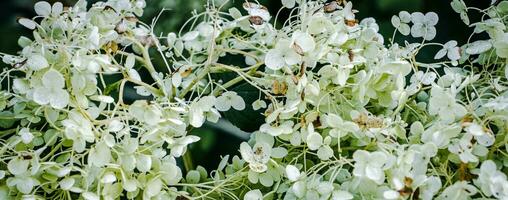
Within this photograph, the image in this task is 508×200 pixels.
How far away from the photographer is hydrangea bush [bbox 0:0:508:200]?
521 millimetres

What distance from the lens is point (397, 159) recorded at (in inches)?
19.7

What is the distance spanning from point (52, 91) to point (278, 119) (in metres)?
0.15

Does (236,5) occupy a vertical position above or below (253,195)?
below

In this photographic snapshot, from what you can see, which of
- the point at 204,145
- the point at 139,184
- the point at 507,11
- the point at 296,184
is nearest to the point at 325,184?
the point at 296,184

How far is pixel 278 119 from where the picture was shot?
568 mm

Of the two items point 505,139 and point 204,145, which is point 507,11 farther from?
point 204,145

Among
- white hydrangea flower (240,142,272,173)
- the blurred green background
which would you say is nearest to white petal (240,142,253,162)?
white hydrangea flower (240,142,272,173)

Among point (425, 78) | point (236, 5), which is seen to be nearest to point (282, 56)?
point (425, 78)

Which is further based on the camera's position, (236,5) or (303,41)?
(236,5)

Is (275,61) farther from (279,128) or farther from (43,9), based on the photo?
(43,9)

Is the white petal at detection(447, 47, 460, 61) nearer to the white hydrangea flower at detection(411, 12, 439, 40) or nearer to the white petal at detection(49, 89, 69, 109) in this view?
the white hydrangea flower at detection(411, 12, 439, 40)

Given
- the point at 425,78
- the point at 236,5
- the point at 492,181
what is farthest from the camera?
the point at 236,5

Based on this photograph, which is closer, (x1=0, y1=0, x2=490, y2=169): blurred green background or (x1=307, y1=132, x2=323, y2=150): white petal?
(x1=307, y1=132, x2=323, y2=150): white petal

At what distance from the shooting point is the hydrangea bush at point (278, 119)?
1.71 ft
